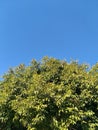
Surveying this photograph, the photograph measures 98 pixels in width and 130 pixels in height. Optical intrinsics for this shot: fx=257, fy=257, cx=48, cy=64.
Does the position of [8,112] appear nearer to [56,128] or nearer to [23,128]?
[23,128]

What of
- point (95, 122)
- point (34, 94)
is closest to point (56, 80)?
point (34, 94)

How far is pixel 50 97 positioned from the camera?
15039mm

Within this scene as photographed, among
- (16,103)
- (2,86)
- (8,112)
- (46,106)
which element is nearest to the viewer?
(46,106)

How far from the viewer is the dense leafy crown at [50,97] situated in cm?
1505

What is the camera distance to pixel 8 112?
56.3ft

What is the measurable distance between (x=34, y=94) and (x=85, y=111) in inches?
136

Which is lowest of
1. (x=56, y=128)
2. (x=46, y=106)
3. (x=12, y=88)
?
(x=56, y=128)

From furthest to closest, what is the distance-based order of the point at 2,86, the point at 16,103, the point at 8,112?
the point at 2,86
the point at 8,112
the point at 16,103

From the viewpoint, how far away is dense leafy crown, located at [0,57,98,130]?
1505cm

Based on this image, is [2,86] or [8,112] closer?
[8,112]

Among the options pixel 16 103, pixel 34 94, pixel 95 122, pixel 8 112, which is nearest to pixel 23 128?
pixel 8 112

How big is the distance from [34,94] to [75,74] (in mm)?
3329

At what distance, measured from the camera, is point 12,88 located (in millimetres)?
17547

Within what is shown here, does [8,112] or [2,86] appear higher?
[2,86]
